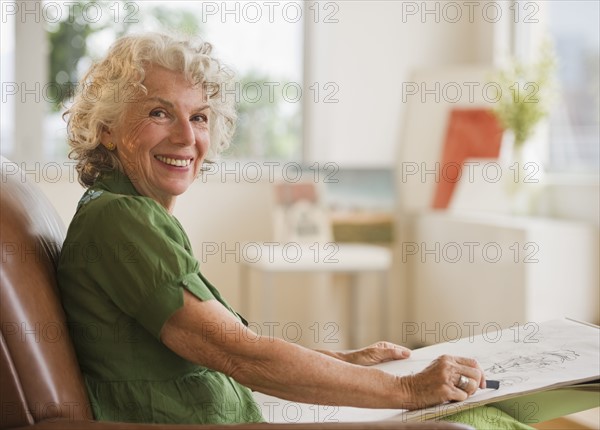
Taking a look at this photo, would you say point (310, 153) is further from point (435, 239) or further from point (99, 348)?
point (99, 348)

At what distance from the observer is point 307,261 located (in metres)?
4.34

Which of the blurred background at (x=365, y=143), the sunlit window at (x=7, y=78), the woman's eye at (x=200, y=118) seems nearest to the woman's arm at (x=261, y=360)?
the woman's eye at (x=200, y=118)

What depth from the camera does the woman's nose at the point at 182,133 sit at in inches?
57.2

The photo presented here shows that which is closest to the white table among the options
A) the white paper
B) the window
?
the window

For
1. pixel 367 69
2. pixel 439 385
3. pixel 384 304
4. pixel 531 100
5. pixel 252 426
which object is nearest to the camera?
pixel 252 426

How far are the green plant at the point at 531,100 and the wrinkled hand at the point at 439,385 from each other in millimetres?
3110

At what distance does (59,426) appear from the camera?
1.16 meters

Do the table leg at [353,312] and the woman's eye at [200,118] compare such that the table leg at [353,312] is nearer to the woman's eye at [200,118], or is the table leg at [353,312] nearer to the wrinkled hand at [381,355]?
the wrinkled hand at [381,355]

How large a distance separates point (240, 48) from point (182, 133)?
149 inches

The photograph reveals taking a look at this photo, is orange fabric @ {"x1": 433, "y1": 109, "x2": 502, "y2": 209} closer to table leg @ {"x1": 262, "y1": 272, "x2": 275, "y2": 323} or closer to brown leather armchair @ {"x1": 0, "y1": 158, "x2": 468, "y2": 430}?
table leg @ {"x1": 262, "y1": 272, "x2": 275, "y2": 323}

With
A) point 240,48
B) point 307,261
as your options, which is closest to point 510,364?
point 307,261

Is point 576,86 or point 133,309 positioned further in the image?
point 576,86

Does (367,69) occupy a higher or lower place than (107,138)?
higher

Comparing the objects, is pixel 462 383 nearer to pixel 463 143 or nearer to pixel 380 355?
pixel 380 355
